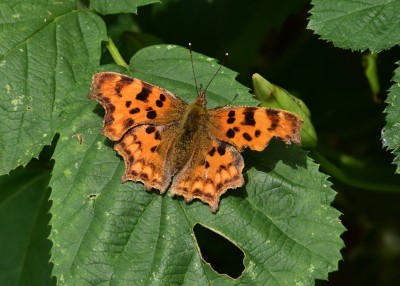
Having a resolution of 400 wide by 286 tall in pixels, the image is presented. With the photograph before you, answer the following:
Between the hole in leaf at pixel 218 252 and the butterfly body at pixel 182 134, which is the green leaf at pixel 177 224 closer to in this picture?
the butterfly body at pixel 182 134

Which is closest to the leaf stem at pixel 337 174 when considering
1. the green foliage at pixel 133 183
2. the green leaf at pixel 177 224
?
the green foliage at pixel 133 183

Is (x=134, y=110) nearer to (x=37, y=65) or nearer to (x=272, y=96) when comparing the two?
(x=37, y=65)

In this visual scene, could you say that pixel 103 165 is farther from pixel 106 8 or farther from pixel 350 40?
pixel 350 40

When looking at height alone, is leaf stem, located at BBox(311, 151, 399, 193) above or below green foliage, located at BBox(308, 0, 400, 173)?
below

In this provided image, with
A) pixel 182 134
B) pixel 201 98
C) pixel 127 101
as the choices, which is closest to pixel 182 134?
pixel 182 134

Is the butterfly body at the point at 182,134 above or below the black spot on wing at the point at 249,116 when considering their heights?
below

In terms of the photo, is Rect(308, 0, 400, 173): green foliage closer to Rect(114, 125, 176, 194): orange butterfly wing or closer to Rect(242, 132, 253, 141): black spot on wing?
Rect(242, 132, 253, 141): black spot on wing

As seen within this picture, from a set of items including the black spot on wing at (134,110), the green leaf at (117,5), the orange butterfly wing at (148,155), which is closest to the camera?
the orange butterfly wing at (148,155)

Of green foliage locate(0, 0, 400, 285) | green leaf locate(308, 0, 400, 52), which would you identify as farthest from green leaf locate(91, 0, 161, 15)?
green leaf locate(308, 0, 400, 52)
